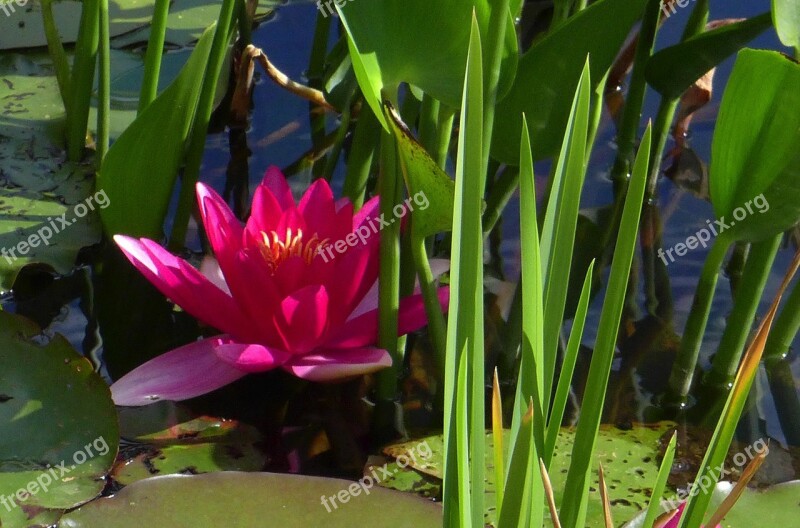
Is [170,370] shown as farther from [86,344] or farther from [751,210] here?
[751,210]

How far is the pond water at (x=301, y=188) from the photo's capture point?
3.43ft

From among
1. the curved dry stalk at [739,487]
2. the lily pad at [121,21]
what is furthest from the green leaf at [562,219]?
the lily pad at [121,21]

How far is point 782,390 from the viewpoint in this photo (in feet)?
3.42

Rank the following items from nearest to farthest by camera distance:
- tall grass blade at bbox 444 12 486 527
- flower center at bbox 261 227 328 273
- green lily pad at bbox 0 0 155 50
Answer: tall grass blade at bbox 444 12 486 527
flower center at bbox 261 227 328 273
green lily pad at bbox 0 0 155 50

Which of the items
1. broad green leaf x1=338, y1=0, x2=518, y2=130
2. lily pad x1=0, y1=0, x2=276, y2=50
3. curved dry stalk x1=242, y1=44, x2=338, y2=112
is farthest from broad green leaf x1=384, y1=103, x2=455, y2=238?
lily pad x1=0, y1=0, x2=276, y2=50

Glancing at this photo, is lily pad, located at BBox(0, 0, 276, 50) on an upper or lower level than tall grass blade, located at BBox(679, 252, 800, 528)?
upper

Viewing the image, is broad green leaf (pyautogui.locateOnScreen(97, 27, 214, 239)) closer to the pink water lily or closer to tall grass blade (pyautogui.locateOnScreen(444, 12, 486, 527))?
the pink water lily

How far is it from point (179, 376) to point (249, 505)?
0.19m

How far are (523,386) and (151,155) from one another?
2.10 feet

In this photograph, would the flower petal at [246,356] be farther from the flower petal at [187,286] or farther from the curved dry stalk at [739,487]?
the curved dry stalk at [739,487]

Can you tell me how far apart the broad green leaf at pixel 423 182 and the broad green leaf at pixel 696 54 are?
41 cm

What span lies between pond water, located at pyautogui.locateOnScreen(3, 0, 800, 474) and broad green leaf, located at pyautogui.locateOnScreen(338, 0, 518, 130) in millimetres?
491

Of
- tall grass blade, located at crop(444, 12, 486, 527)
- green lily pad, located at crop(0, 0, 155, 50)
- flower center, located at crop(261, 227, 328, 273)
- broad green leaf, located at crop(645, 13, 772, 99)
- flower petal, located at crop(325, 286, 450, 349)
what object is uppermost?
broad green leaf, located at crop(645, 13, 772, 99)

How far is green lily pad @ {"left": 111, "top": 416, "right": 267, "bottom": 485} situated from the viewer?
0.83 metres
